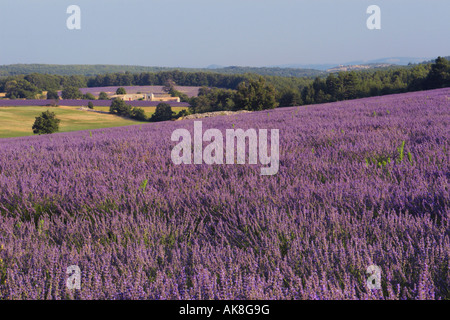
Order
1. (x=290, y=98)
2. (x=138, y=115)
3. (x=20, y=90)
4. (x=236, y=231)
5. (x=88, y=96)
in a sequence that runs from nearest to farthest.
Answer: (x=236, y=231) < (x=290, y=98) < (x=138, y=115) < (x=20, y=90) < (x=88, y=96)

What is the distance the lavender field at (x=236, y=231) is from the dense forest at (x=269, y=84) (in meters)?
46.2

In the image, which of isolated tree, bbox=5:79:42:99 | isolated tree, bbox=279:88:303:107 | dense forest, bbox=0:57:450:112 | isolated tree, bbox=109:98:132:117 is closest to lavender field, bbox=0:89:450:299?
dense forest, bbox=0:57:450:112

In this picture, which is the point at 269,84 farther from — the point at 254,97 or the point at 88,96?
the point at 88,96

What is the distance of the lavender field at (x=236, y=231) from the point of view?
4.12 feet

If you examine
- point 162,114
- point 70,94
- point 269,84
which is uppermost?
point 70,94

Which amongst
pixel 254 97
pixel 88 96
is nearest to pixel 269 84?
pixel 254 97

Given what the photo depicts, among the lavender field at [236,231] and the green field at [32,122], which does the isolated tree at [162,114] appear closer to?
the green field at [32,122]

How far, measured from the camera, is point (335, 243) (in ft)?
4.85

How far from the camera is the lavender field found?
4.12 ft

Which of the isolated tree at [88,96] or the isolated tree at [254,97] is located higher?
the isolated tree at [88,96]

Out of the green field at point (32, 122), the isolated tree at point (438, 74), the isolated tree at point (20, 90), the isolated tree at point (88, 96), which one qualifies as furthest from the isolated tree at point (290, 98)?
the isolated tree at point (20, 90)

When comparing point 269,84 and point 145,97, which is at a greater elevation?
point 145,97

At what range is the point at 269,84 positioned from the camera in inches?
2172

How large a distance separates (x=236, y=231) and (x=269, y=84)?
182 ft
